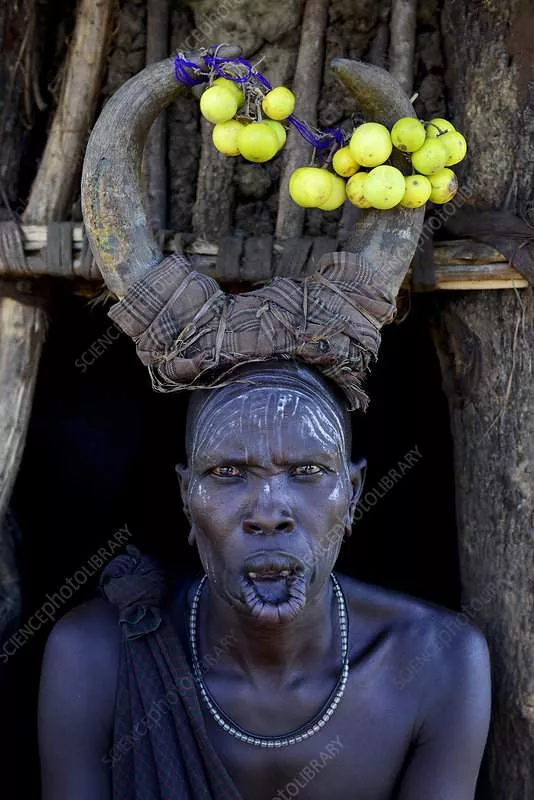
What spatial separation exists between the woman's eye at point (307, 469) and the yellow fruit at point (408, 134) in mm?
724

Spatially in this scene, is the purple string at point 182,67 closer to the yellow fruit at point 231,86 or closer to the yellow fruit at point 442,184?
the yellow fruit at point 231,86

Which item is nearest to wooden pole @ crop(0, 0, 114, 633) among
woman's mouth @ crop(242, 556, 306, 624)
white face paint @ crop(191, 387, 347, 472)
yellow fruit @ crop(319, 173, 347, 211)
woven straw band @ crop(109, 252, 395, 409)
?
woven straw band @ crop(109, 252, 395, 409)

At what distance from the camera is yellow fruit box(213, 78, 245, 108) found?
73.9 inches

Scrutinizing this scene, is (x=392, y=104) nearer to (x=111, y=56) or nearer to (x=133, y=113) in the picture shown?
(x=133, y=113)

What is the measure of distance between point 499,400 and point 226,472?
0.81 meters

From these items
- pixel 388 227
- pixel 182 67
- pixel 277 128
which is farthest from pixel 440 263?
pixel 182 67

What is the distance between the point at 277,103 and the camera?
6.24ft

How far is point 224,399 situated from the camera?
6.21ft

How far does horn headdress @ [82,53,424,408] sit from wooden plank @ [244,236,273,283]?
357 mm

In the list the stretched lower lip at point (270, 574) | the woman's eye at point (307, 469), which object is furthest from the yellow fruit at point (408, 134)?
the stretched lower lip at point (270, 574)

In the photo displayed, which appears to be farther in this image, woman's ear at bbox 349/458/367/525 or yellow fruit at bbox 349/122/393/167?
woman's ear at bbox 349/458/367/525

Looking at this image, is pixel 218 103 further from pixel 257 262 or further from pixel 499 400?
pixel 499 400

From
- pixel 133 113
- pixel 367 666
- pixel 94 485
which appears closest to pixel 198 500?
pixel 367 666

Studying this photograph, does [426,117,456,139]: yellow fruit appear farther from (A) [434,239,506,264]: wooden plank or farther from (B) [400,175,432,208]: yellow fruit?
(A) [434,239,506,264]: wooden plank
